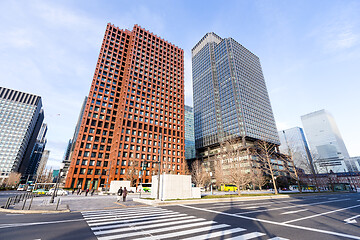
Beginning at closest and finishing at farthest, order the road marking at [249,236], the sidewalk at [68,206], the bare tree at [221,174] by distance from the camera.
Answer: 1. the road marking at [249,236]
2. the sidewalk at [68,206]
3. the bare tree at [221,174]

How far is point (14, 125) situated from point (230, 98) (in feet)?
505

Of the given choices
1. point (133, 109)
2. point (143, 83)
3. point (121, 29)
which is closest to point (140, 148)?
point (133, 109)

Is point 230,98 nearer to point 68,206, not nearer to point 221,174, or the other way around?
point 221,174

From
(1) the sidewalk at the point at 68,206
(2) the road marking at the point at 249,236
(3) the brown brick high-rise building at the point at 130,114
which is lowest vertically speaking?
(1) the sidewalk at the point at 68,206

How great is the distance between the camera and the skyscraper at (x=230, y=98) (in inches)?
3132

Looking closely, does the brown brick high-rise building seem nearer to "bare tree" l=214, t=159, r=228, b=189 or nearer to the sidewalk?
"bare tree" l=214, t=159, r=228, b=189

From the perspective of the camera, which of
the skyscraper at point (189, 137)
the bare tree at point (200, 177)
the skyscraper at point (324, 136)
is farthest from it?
the skyscraper at point (324, 136)

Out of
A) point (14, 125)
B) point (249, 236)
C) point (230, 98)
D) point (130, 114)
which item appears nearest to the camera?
point (249, 236)

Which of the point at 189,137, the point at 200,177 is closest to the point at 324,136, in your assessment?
the point at 189,137

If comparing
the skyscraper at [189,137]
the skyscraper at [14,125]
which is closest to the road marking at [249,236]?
the skyscraper at [189,137]

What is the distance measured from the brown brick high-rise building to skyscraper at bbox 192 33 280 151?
24.1 m

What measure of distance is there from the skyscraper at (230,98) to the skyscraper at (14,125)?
129381mm

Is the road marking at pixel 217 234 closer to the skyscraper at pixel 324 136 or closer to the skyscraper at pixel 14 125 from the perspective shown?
the skyscraper at pixel 14 125

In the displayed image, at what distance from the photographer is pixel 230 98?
84562 mm
